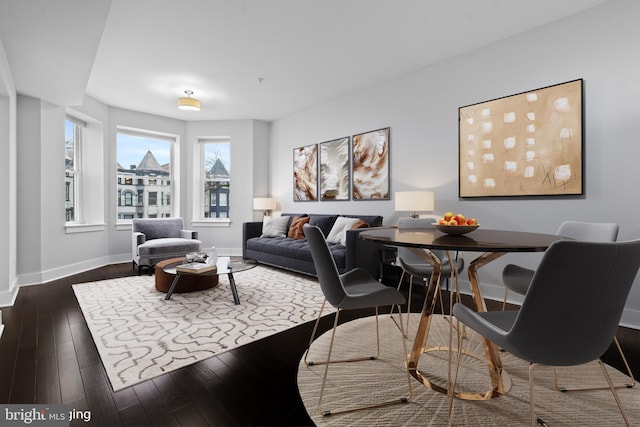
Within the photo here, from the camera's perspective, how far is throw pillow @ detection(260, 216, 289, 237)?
5.30 m

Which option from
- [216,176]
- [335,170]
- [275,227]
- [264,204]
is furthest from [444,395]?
[216,176]

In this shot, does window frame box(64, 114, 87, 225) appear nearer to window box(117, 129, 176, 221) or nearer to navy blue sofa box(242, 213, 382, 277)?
window box(117, 129, 176, 221)

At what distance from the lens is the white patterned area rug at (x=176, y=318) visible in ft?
6.59

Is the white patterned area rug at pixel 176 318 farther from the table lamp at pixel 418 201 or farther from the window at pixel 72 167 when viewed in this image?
the window at pixel 72 167

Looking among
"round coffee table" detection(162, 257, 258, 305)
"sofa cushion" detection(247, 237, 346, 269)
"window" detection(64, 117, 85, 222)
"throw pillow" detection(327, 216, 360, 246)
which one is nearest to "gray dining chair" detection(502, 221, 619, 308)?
"sofa cushion" detection(247, 237, 346, 269)

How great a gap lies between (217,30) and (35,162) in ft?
10.1

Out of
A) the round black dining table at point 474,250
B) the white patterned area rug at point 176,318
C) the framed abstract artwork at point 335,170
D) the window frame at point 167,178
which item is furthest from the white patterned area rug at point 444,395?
the window frame at point 167,178

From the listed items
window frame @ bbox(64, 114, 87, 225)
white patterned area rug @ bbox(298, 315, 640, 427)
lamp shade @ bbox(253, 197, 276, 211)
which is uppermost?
window frame @ bbox(64, 114, 87, 225)

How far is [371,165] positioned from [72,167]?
487 centimetres

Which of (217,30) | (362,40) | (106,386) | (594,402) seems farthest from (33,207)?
(594,402)

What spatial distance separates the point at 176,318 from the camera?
8.98ft

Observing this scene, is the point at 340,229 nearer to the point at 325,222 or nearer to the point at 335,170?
the point at 325,222

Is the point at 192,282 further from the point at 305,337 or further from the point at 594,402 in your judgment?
the point at 594,402

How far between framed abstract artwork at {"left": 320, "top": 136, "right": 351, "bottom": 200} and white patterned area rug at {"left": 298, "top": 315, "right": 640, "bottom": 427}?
124 inches
